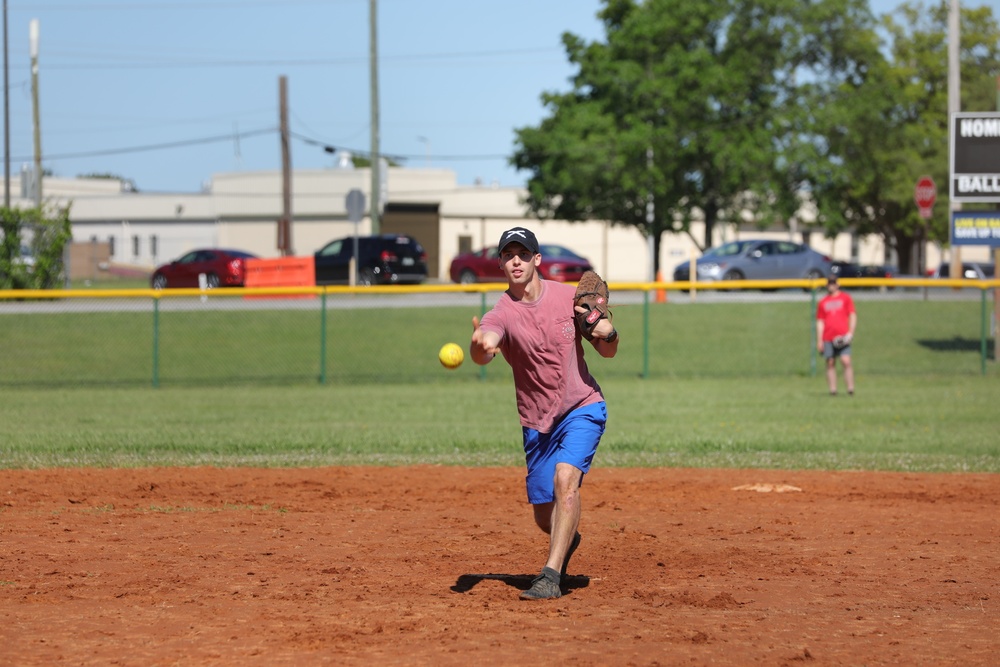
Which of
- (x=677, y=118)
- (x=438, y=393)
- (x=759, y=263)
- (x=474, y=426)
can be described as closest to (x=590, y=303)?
(x=474, y=426)

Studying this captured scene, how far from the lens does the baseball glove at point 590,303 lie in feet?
20.6

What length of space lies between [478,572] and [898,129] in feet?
151

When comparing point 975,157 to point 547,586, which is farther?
point 975,157

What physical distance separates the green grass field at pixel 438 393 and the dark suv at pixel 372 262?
7605 millimetres

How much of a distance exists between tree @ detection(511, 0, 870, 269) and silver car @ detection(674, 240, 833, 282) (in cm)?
699

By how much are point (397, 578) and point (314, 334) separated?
17942 millimetres

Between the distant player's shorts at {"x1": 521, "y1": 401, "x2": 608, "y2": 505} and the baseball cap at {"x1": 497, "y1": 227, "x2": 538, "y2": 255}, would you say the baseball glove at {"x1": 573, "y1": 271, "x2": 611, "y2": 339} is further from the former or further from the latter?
the distant player's shorts at {"x1": 521, "y1": 401, "x2": 608, "y2": 505}

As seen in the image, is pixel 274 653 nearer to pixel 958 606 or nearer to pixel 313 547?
pixel 313 547

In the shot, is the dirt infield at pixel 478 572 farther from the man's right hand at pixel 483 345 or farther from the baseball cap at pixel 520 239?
the baseball cap at pixel 520 239

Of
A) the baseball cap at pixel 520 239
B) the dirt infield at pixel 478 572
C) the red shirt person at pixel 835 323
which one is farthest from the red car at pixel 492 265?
the baseball cap at pixel 520 239

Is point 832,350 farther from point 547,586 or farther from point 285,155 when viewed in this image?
point 285,155

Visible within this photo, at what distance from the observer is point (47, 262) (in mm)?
30797

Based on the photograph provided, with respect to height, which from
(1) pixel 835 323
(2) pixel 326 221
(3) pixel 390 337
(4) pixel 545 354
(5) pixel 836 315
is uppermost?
(2) pixel 326 221

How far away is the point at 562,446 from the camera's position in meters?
6.44
